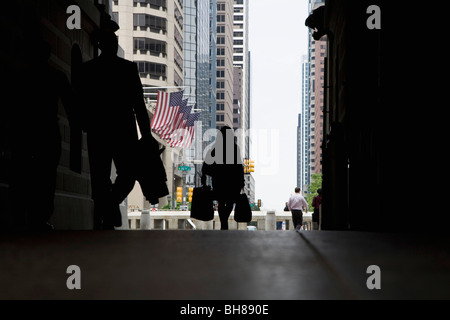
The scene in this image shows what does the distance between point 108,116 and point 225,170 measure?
261 centimetres

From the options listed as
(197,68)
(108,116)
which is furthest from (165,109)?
(197,68)

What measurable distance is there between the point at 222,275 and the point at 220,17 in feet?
508

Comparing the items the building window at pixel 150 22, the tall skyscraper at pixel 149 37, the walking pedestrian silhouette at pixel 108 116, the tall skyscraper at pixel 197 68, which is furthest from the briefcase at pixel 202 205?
the tall skyscraper at pixel 197 68

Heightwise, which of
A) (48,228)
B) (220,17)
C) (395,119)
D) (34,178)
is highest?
(220,17)

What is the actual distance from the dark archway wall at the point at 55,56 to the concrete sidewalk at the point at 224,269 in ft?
9.23

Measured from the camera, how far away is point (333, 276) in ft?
8.69

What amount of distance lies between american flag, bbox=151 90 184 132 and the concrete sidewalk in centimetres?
3481

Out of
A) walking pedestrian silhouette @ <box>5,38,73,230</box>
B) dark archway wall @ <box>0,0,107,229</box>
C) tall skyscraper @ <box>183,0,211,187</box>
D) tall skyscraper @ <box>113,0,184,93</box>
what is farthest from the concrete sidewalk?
tall skyscraper @ <box>183,0,211,187</box>

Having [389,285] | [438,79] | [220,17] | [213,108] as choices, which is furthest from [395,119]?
[220,17]

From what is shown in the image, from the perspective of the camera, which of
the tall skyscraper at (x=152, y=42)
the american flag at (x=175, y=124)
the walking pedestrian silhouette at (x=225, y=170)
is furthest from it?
the tall skyscraper at (x=152, y=42)

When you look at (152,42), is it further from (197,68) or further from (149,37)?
(197,68)

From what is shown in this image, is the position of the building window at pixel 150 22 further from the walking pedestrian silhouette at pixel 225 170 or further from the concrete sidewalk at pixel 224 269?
the concrete sidewalk at pixel 224 269

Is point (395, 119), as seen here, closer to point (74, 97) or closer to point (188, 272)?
point (74, 97)

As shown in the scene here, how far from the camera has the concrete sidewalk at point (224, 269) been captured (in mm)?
2229
